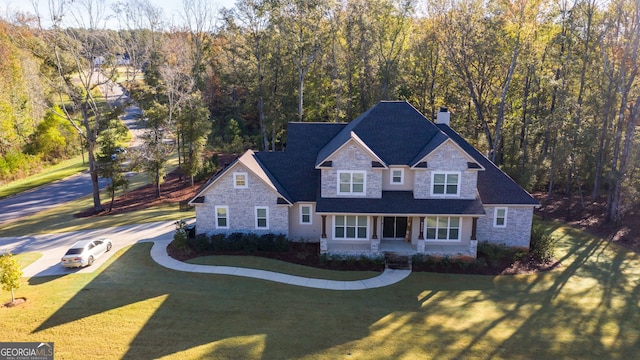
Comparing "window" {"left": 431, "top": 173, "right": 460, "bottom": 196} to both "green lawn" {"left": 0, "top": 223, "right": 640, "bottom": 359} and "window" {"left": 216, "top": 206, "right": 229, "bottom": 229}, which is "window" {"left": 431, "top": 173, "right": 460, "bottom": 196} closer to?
"green lawn" {"left": 0, "top": 223, "right": 640, "bottom": 359}

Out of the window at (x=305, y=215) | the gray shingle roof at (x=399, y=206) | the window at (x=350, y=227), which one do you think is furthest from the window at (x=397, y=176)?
the window at (x=305, y=215)

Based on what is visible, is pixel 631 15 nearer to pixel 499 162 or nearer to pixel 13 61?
pixel 499 162

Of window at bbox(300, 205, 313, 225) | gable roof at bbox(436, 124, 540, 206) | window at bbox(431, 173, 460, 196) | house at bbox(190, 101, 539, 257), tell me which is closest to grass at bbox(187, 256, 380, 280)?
house at bbox(190, 101, 539, 257)

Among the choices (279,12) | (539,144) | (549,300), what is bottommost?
(549,300)

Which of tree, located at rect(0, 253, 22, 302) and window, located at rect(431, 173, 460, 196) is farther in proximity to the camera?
window, located at rect(431, 173, 460, 196)

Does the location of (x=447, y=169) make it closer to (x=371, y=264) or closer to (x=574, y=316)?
(x=371, y=264)

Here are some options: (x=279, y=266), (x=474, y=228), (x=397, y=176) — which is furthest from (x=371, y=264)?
(x=474, y=228)

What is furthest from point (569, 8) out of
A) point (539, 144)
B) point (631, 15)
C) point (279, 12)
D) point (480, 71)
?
point (279, 12)

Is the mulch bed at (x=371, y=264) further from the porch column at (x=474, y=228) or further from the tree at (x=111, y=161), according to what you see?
the tree at (x=111, y=161)
